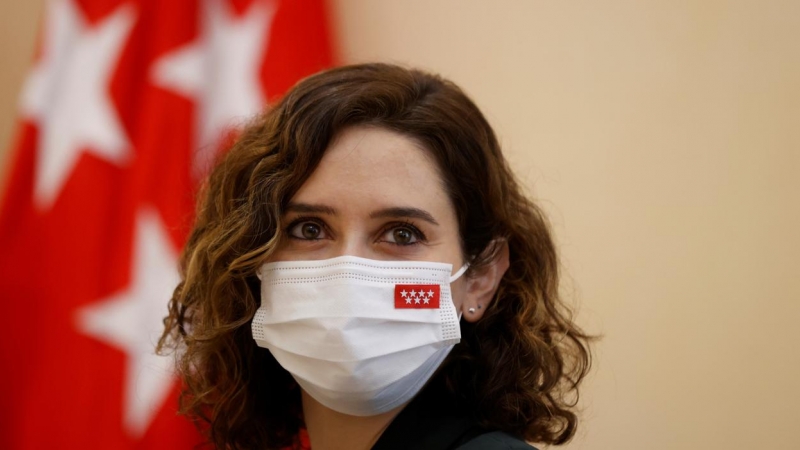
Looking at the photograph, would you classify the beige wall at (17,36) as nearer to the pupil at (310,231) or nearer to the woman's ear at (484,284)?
the pupil at (310,231)

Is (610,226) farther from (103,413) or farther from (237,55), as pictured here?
(103,413)

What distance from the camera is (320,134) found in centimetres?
144

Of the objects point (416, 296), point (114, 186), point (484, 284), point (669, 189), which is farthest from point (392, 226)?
point (114, 186)

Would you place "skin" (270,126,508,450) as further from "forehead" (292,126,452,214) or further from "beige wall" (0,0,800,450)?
"beige wall" (0,0,800,450)

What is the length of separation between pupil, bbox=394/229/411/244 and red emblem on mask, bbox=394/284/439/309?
0.08 metres

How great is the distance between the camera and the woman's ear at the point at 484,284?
154 cm

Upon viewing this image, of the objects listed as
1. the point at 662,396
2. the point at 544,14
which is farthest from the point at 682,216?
the point at 544,14

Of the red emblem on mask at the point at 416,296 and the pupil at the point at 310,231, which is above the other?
the pupil at the point at 310,231

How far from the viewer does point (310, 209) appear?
141cm

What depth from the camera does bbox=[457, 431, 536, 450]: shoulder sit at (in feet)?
4.38

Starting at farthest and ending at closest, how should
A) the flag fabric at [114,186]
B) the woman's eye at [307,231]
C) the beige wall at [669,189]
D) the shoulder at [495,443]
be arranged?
the flag fabric at [114,186]
the beige wall at [669,189]
the woman's eye at [307,231]
the shoulder at [495,443]

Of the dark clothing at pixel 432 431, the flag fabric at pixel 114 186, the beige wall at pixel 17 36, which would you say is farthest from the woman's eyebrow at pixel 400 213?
the beige wall at pixel 17 36

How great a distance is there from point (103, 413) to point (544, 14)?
5.12 ft

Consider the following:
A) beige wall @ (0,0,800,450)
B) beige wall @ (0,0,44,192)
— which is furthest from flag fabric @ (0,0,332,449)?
beige wall @ (0,0,800,450)
